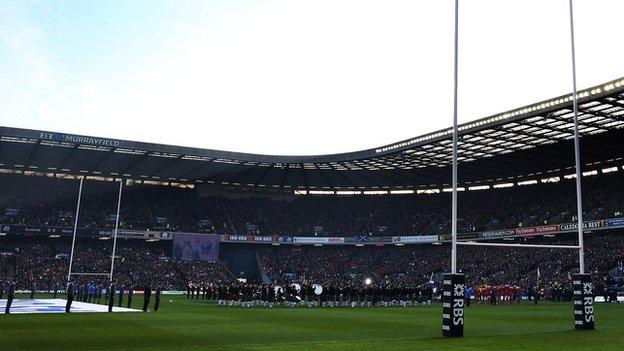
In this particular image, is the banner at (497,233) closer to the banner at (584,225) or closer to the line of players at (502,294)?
the banner at (584,225)

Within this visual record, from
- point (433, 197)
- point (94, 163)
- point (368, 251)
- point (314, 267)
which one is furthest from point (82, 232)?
point (433, 197)

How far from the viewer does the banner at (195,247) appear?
65188mm

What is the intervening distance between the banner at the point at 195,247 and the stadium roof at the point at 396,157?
7697 millimetres

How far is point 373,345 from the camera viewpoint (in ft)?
44.4

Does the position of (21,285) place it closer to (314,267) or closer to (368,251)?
(314,267)

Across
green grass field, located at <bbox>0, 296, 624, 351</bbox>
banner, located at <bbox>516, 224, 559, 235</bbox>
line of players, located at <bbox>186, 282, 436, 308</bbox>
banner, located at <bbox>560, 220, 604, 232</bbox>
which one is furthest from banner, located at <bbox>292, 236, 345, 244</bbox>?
green grass field, located at <bbox>0, 296, 624, 351</bbox>

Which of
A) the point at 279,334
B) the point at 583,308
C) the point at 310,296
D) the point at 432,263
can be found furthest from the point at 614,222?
the point at 279,334

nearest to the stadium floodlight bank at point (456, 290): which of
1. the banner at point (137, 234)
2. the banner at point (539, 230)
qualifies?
the banner at point (539, 230)

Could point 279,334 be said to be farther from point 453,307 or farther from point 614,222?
point 614,222

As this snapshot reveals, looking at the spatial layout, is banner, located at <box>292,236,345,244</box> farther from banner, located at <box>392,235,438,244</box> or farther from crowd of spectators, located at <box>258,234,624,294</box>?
banner, located at <box>392,235,438,244</box>

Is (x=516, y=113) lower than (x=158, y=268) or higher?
higher

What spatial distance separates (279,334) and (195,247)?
169 feet

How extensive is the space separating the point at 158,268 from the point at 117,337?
4693cm

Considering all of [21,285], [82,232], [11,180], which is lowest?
[21,285]
